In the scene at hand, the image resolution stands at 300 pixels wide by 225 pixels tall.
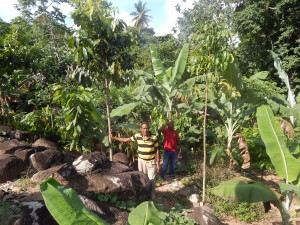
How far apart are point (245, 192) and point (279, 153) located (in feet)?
2.40

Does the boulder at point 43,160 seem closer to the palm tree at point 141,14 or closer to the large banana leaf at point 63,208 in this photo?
the large banana leaf at point 63,208

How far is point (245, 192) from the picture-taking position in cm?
428

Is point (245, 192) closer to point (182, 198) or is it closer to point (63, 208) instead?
point (182, 198)

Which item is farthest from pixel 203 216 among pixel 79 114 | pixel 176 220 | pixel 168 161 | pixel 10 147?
pixel 10 147

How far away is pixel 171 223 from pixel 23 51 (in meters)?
5.38

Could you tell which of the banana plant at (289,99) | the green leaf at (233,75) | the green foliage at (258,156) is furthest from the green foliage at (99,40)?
the green foliage at (258,156)

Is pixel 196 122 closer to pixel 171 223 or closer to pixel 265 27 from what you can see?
pixel 171 223

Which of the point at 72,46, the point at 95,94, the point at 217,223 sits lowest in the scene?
the point at 217,223

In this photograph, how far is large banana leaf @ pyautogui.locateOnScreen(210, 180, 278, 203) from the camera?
13.7 feet

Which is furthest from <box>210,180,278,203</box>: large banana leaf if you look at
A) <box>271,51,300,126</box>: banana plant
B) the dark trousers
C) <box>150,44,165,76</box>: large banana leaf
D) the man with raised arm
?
<box>150,44,165,76</box>: large banana leaf

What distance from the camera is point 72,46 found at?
6000 mm

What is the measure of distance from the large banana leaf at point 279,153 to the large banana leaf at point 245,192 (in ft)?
1.19

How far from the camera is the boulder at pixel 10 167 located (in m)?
6.06

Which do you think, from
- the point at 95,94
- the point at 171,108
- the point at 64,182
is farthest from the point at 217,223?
the point at 95,94
